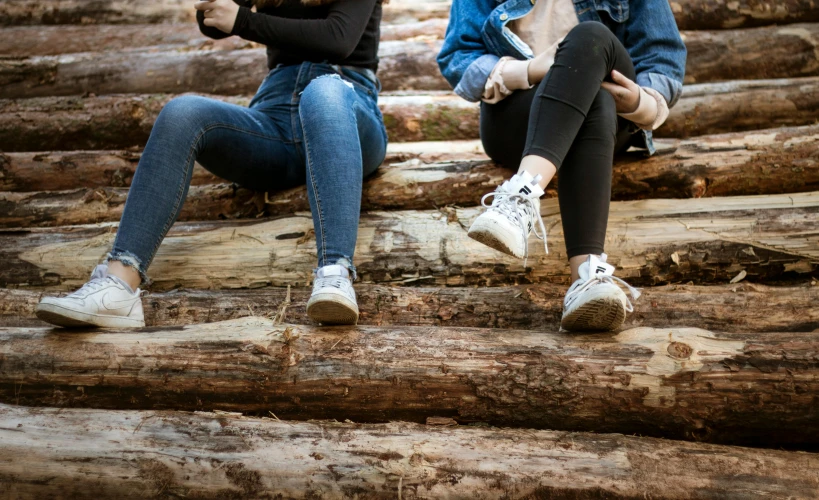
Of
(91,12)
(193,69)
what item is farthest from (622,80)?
(91,12)

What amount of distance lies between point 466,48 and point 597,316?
1.24m

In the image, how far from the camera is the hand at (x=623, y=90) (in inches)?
80.6

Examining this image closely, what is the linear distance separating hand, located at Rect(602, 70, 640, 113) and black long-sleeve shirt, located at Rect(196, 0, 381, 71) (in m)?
0.94

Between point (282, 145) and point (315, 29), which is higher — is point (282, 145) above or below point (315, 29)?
below

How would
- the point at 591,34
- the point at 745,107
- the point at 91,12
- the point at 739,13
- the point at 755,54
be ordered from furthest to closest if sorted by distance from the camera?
the point at 91,12 < the point at 739,13 < the point at 755,54 < the point at 745,107 < the point at 591,34

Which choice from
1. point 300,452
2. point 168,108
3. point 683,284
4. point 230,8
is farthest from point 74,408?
point 683,284

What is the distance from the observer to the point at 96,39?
14.2 ft

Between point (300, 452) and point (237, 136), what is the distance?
Answer: 1.16 meters

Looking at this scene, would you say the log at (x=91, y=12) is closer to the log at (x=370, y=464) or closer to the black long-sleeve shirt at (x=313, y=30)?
the black long-sleeve shirt at (x=313, y=30)

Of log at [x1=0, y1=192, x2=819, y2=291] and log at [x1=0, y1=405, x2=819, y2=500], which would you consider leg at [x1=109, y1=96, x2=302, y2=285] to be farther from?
log at [x1=0, y1=405, x2=819, y2=500]

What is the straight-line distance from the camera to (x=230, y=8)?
2.28m

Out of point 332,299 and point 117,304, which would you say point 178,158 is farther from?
point 332,299

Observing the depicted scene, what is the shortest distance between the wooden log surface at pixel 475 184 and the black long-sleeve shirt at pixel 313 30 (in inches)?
19.8

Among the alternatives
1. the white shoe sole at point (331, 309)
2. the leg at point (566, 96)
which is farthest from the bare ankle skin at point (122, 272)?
the leg at point (566, 96)
